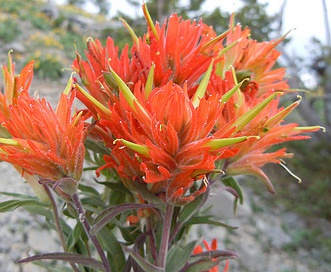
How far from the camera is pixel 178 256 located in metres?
0.58

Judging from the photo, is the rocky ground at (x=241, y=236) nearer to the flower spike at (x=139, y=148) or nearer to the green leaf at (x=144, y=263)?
the green leaf at (x=144, y=263)

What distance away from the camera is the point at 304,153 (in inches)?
145

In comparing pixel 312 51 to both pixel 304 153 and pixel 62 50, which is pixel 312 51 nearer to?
pixel 304 153

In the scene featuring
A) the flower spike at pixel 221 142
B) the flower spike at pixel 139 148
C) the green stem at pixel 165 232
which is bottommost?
the green stem at pixel 165 232

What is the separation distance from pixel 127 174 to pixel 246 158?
15 centimetres

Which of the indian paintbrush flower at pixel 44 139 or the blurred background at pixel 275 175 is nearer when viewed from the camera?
the indian paintbrush flower at pixel 44 139

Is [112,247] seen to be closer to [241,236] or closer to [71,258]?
[71,258]

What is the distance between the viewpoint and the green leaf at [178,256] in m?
0.57

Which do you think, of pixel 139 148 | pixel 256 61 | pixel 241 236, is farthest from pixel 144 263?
pixel 241 236

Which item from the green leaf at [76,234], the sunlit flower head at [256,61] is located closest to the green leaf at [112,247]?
A: the green leaf at [76,234]

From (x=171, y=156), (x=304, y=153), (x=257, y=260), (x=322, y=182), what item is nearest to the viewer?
(x=171, y=156)

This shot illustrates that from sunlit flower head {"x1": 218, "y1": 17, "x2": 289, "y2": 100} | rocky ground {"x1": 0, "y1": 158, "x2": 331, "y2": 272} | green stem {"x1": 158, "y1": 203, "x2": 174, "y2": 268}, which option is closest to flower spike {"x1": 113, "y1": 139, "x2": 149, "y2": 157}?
green stem {"x1": 158, "y1": 203, "x2": 174, "y2": 268}

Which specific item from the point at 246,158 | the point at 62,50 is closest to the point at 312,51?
the point at 62,50

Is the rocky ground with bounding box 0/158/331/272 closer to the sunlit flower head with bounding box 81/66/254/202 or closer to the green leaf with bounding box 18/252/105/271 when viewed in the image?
the green leaf with bounding box 18/252/105/271
